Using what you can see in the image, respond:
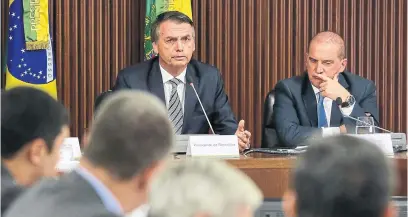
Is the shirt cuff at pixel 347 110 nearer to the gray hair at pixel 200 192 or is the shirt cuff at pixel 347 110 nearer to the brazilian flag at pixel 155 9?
the brazilian flag at pixel 155 9

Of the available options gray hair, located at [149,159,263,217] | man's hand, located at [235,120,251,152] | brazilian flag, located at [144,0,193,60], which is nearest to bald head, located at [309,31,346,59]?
man's hand, located at [235,120,251,152]

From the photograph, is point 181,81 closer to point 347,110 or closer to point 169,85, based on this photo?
point 169,85

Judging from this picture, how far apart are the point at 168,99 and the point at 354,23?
2.04 metres

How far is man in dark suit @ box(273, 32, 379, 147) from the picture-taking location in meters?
4.06

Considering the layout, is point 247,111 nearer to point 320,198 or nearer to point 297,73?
point 297,73

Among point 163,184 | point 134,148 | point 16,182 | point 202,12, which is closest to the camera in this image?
point 163,184

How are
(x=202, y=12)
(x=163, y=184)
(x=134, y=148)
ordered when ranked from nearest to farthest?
(x=163, y=184) < (x=134, y=148) < (x=202, y=12)

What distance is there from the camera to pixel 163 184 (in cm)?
118

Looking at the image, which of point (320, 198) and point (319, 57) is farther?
point (319, 57)

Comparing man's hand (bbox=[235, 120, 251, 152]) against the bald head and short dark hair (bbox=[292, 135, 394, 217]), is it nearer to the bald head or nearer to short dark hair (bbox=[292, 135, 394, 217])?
the bald head

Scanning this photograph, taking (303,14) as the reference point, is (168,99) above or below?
below

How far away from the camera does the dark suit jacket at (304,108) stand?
13.1ft

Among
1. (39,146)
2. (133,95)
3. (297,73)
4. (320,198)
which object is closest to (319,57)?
(297,73)

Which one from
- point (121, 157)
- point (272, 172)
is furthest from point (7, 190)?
point (272, 172)
